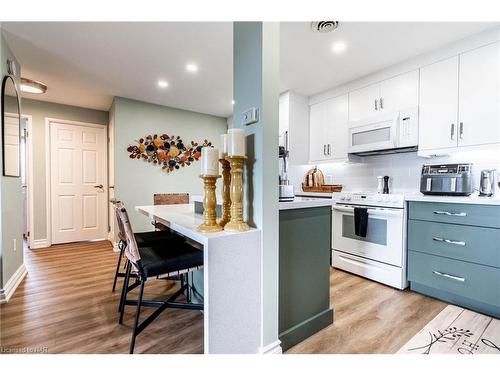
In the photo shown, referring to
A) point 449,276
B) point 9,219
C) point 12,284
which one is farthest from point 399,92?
point 12,284

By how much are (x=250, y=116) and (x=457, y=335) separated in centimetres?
194

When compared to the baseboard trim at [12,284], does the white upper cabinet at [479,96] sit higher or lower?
higher

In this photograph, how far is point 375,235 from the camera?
2.50 m

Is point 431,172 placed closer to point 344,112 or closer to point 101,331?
point 344,112

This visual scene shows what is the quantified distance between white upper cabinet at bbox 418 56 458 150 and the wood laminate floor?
1.47 meters

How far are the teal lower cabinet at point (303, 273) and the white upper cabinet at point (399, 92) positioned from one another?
5.72 feet

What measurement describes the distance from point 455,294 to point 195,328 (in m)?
2.08

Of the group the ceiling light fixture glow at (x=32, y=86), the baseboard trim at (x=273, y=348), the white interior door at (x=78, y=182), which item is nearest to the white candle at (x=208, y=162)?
the baseboard trim at (x=273, y=348)

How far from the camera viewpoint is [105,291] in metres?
2.28

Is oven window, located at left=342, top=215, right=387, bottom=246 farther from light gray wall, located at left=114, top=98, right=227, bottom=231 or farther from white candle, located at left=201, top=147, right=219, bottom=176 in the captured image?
light gray wall, located at left=114, top=98, right=227, bottom=231

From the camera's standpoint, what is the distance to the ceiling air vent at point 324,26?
1.95 meters

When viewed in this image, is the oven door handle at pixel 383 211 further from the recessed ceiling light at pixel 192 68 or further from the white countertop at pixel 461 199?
the recessed ceiling light at pixel 192 68

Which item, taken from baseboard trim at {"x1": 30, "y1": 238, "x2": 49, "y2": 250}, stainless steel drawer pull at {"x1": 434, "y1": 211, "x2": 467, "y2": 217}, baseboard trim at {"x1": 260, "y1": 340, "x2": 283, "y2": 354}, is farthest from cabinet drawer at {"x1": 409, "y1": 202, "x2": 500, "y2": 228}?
baseboard trim at {"x1": 30, "y1": 238, "x2": 49, "y2": 250}

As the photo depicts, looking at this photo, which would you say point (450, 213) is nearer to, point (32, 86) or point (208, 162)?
point (208, 162)
